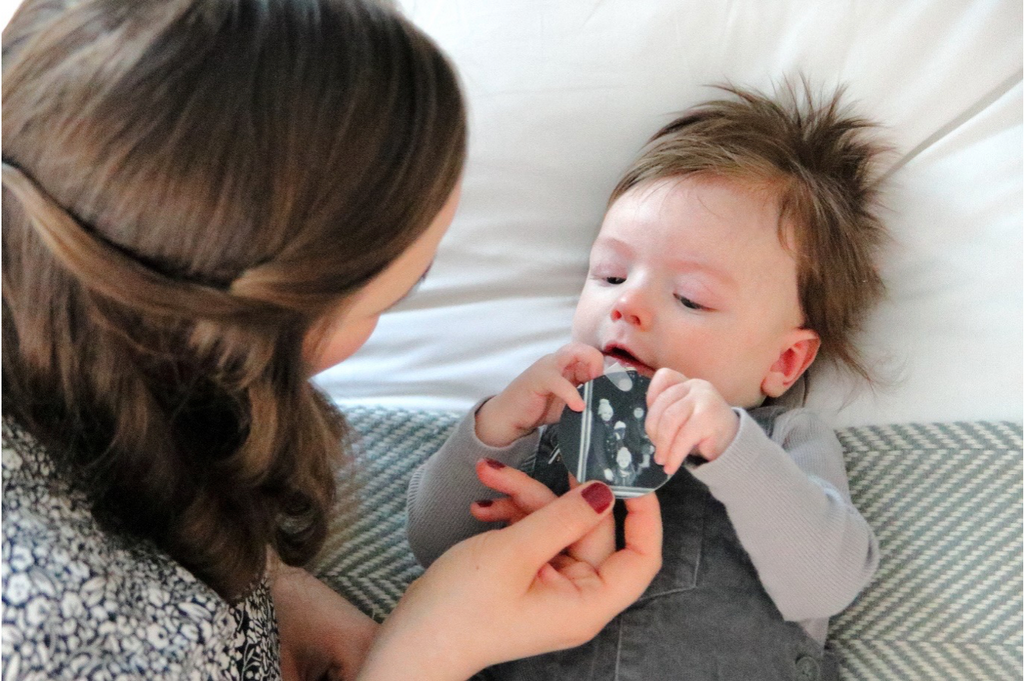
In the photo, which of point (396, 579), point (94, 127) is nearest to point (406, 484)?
point (396, 579)

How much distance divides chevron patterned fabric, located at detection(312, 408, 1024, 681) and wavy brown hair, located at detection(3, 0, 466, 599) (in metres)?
0.35

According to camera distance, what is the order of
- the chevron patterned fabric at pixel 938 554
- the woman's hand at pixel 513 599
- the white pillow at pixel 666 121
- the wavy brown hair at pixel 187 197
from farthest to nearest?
the white pillow at pixel 666 121
the chevron patterned fabric at pixel 938 554
the woman's hand at pixel 513 599
the wavy brown hair at pixel 187 197

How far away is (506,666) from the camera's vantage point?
40.7 inches

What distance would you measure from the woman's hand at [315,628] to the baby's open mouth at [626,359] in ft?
1.38

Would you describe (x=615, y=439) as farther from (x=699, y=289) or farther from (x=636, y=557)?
(x=699, y=289)

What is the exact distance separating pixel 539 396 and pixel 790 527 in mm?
312

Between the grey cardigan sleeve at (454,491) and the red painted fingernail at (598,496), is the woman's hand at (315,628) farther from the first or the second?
the red painted fingernail at (598,496)

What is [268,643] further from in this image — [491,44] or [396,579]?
[491,44]

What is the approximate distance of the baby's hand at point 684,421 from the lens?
903mm

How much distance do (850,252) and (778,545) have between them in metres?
0.40

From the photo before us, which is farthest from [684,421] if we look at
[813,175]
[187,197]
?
[187,197]

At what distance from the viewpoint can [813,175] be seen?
114 cm

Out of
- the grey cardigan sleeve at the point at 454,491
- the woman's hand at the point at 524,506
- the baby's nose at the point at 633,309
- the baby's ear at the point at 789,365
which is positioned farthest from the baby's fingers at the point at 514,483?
the baby's ear at the point at 789,365

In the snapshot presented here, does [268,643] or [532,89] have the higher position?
[532,89]
